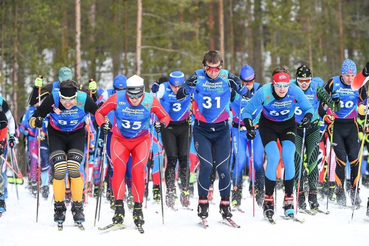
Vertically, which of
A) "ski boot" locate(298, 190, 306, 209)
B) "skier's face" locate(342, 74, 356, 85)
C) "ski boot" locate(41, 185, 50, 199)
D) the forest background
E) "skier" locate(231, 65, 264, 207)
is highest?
the forest background

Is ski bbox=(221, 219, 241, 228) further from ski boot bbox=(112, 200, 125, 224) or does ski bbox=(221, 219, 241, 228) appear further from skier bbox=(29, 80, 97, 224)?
skier bbox=(29, 80, 97, 224)

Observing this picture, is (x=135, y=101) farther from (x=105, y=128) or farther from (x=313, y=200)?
(x=313, y=200)

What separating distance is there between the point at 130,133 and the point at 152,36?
16944 millimetres

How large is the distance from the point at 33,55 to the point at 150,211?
1464 centimetres

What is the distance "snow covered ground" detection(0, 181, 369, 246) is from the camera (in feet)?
21.4

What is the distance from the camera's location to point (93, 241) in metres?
6.55

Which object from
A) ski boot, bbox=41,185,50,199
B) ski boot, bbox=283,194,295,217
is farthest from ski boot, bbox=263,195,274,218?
ski boot, bbox=41,185,50,199

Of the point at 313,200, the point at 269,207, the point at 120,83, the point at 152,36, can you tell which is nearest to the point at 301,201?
the point at 313,200

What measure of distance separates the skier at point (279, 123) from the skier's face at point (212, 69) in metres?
0.67

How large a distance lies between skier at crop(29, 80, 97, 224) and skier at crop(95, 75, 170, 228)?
1.45 ft

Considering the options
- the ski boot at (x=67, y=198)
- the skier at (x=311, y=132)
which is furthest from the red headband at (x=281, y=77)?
the ski boot at (x=67, y=198)

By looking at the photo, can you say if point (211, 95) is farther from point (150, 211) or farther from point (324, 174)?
point (324, 174)

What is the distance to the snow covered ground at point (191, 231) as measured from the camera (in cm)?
654

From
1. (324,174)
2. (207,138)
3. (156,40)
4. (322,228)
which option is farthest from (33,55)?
(322,228)
